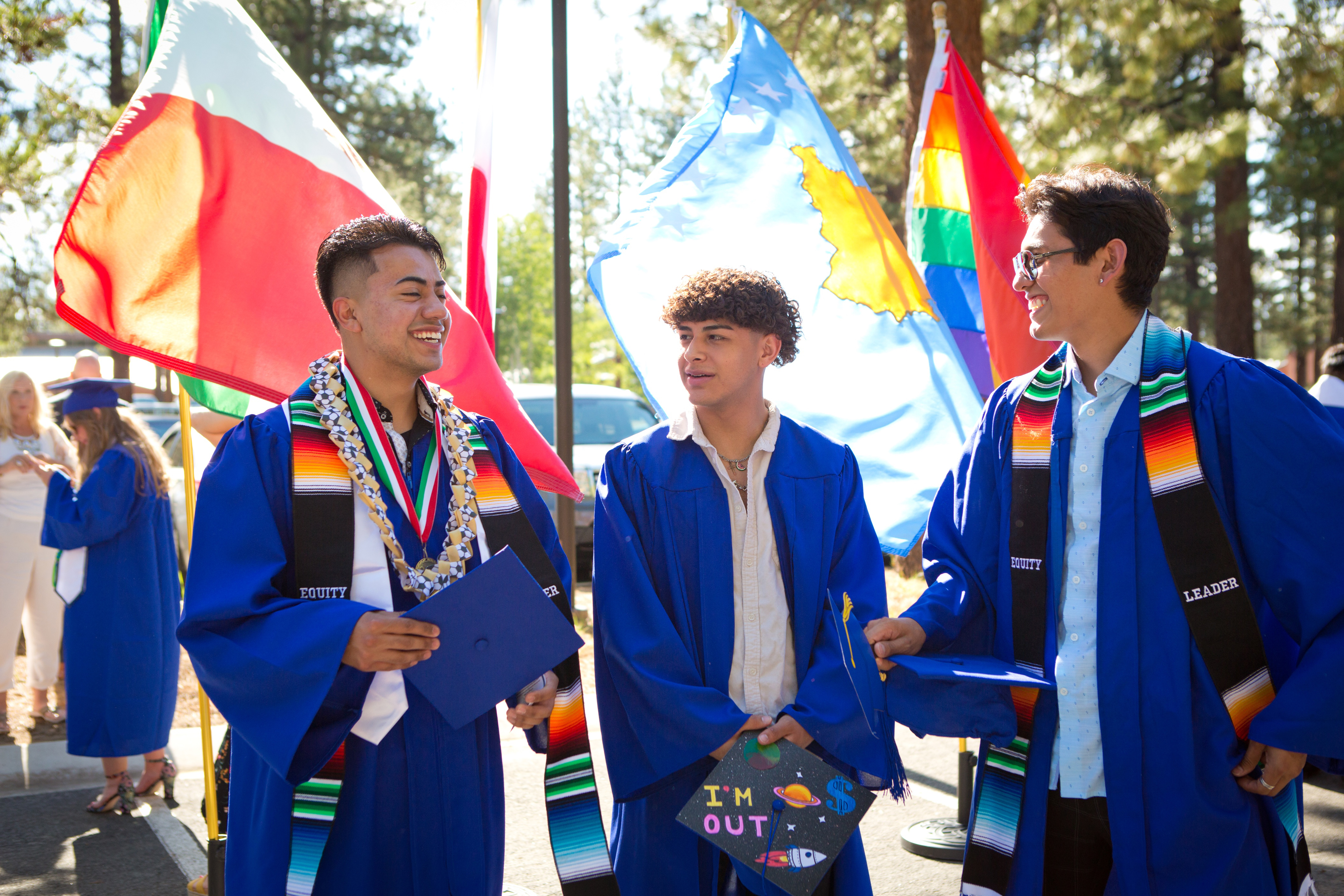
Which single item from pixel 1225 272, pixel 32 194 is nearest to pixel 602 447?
pixel 32 194

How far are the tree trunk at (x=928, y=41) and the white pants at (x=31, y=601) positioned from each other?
6.82 meters

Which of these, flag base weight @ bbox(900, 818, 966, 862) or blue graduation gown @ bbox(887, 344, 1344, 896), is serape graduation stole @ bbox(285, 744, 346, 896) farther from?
flag base weight @ bbox(900, 818, 966, 862)

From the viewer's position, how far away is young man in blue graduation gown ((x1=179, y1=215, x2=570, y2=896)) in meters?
2.24

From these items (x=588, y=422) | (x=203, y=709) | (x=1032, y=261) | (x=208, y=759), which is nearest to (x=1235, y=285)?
(x=588, y=422)

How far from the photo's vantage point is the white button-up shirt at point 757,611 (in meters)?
2.71

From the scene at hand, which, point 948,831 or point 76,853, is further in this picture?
point 948,831

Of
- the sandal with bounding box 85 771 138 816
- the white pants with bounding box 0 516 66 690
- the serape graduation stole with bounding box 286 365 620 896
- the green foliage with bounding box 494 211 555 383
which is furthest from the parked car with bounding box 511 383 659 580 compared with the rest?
the green foliage with bounding box 494 211 555 383

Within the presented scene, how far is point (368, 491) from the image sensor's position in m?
2.42

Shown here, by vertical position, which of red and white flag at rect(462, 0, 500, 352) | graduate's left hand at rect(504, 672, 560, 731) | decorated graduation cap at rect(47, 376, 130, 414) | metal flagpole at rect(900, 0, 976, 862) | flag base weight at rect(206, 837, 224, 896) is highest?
red and white flag at rect(462, 0, 500, 352)

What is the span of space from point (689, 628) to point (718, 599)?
11 cm

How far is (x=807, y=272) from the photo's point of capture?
4656 mm

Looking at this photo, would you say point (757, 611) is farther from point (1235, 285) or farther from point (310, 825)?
point (1235, 285)

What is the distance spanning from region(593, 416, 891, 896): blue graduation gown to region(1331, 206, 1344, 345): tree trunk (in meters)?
21.8

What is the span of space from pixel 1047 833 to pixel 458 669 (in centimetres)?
146
